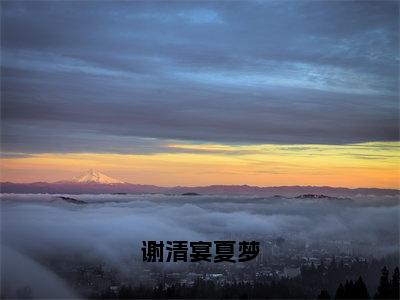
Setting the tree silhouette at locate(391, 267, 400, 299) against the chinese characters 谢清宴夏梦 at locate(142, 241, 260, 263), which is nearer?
the chinese characters 谢清宴夏梦 at locate(142, 241, 260, 263)

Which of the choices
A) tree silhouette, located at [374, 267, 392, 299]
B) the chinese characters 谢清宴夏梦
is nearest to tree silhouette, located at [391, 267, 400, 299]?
tree silhouette, located at [374, 267, 392, 299]

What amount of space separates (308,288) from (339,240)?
8.35 m

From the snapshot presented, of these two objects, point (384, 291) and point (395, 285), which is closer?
point (384, 291)

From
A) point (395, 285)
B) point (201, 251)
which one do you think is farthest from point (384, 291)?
point (201, 251)

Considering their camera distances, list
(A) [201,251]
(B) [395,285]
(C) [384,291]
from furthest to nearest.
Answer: (B) [395,285] < (C) [384,291] < (A) [201,251]

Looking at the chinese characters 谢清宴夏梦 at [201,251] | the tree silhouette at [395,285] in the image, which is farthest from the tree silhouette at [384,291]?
the chinese characters 谢清宴夏梦 at [201,251]

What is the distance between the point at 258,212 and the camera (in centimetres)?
2559

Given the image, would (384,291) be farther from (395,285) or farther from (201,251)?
(201,251)

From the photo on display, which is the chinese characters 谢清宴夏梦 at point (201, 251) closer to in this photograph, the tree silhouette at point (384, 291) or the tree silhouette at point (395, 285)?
the tree silhouette at point (384, 291)

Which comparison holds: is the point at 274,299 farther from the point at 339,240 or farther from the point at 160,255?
the point at 339,240

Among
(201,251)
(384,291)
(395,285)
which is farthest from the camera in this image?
(395,285)

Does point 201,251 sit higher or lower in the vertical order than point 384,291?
higher

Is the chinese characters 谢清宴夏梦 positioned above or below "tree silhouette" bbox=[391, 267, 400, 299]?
above

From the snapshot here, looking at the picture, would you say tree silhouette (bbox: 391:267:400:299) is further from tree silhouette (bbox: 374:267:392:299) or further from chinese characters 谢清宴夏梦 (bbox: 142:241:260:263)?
chinese characters 谢清宴夏梦 (bbox: 142:241:260:263)
